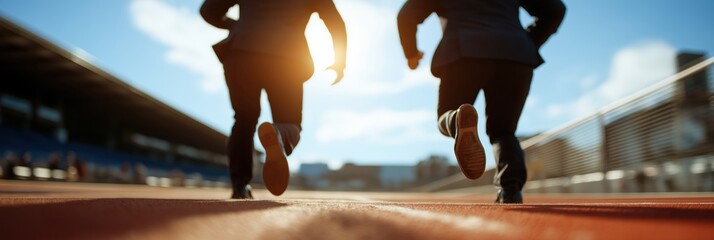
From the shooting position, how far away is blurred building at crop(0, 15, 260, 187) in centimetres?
1836

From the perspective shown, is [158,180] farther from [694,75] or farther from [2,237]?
[2,237]

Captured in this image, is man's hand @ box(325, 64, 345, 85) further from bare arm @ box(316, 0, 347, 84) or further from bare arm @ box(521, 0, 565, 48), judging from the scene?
bare arm @ box(521, 0, 565, 48)

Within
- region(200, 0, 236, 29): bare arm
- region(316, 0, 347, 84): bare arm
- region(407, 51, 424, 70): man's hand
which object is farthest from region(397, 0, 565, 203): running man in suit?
region(200, 0, 236, 29): bare arm

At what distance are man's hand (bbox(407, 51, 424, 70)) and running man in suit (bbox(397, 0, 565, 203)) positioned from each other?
0.33 metres

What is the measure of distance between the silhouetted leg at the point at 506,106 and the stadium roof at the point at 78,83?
1753cm

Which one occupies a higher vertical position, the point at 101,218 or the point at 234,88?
the point at 234,88

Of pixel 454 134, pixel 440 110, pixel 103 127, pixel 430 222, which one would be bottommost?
pixel 430 222

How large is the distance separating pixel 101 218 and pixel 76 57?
20867 millimetres

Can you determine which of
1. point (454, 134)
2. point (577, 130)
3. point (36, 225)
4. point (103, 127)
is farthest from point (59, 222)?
point (103, 127)

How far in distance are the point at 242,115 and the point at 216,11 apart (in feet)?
2.00

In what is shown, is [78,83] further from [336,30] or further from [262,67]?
[262,67]

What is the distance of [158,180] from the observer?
997 inches

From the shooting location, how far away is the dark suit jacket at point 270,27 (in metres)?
2.37

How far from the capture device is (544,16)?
2.42 m
